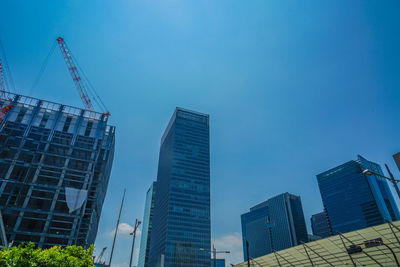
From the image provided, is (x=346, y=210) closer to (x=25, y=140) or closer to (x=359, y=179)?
(x=359, y=179)

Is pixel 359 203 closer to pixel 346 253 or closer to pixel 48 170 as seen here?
pixel 346 253

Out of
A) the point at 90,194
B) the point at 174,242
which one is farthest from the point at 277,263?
the point at 174,242

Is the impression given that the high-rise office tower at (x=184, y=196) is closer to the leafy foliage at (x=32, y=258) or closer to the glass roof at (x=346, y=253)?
the glass roof at (x=346, y=253)

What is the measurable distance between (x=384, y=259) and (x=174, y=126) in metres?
155

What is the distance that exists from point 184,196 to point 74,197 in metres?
86.1

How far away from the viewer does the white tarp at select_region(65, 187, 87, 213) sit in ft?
263

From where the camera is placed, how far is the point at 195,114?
196m

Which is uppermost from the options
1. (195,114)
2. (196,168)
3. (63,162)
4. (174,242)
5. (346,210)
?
(195,114)

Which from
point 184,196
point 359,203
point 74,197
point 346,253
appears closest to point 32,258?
point 346,253

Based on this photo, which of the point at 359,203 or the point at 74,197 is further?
the point at 359,203

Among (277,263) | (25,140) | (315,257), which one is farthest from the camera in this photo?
(25,140)

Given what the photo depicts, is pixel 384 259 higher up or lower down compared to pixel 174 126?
lower down

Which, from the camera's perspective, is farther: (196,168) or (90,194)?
(196,168)

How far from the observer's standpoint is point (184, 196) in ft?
523
